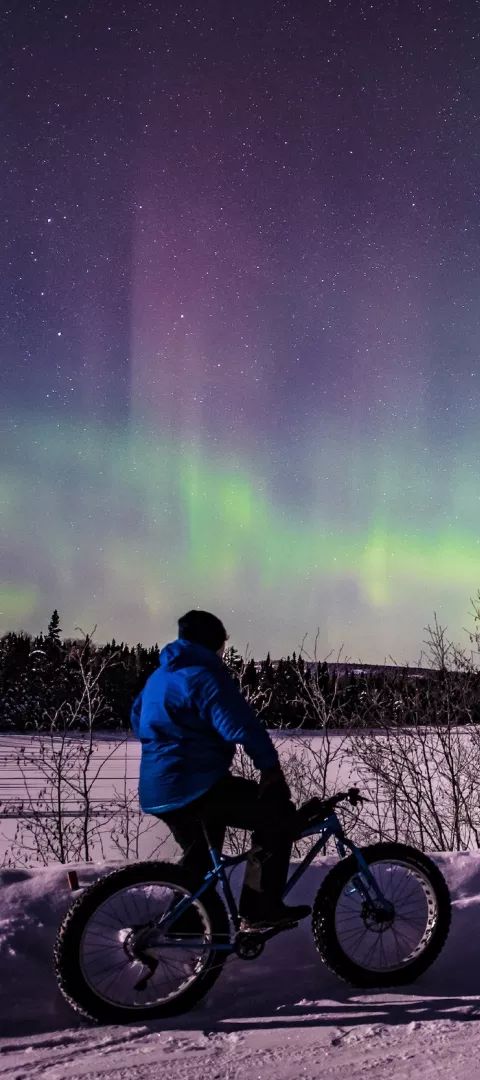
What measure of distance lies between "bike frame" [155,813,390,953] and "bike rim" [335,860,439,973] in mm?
41

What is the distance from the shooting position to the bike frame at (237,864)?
11.7 feet

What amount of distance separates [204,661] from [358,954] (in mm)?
1728

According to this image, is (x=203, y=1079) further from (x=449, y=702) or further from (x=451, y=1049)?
(x=449, y=702)

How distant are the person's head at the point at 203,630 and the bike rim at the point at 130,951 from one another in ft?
3.54

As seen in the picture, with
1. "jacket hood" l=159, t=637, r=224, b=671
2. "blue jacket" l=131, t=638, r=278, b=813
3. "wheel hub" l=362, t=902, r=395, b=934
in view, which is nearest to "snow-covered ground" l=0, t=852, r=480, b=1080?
"wheel hub" l=362, t=902, r=395, b=934

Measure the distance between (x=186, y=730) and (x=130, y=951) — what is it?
97 centimetres

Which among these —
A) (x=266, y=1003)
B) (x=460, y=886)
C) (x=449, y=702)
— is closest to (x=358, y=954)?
(x=266, y=1003)

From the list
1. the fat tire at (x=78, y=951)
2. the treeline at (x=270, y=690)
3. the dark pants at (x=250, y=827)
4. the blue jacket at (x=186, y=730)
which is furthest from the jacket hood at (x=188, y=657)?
the treeline at (x=270, y=690)

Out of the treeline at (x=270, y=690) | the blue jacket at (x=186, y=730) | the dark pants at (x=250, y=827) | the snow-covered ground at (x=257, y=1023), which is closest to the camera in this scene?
the snow-covered ground at (x=257, y=1023)

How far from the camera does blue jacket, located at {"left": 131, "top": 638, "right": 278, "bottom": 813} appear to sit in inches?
140

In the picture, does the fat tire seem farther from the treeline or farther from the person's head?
the treeline

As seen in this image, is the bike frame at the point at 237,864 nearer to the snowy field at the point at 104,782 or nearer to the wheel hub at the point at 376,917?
the wheel hub at the point at 376,917

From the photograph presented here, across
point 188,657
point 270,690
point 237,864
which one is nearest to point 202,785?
point 237,864

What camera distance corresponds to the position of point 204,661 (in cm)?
365
